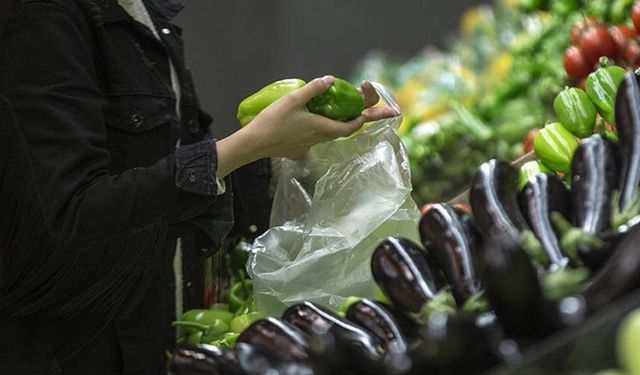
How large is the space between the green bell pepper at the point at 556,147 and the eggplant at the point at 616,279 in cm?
81

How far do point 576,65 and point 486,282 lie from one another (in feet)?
6.10

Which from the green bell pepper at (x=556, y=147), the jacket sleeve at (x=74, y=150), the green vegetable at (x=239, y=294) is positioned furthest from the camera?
the green vegetable at (x=239, y=294)

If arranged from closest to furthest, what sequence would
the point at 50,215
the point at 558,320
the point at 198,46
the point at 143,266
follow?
the point at 558,320 → the point at 50,215 → the point at 143,266 → the point at 198,46

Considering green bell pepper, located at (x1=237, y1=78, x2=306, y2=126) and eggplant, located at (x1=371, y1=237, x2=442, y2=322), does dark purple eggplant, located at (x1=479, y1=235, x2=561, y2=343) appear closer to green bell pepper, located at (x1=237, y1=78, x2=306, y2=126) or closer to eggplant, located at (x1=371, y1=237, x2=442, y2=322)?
eggplant, located at (x1=371, y1=237, x2=442, y2=322)

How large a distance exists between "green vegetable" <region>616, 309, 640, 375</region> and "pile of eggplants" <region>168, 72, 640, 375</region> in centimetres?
6

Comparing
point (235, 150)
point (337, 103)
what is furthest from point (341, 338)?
point (337, 103)

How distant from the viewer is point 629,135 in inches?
54.1

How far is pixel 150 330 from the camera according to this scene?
78.2 inches

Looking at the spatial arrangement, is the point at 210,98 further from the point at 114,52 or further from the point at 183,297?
the point at 114,52

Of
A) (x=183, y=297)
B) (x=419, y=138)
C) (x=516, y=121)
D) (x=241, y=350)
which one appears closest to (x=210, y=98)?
(x=419, y=138)

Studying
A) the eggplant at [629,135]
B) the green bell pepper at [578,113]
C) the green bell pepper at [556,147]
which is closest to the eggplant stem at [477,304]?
the eggplant at [629,135]

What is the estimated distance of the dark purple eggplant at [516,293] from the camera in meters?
1.03

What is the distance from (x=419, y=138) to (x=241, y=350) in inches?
105

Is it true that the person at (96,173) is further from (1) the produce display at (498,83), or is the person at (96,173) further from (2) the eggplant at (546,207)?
(1) the produce display at (498,83)
